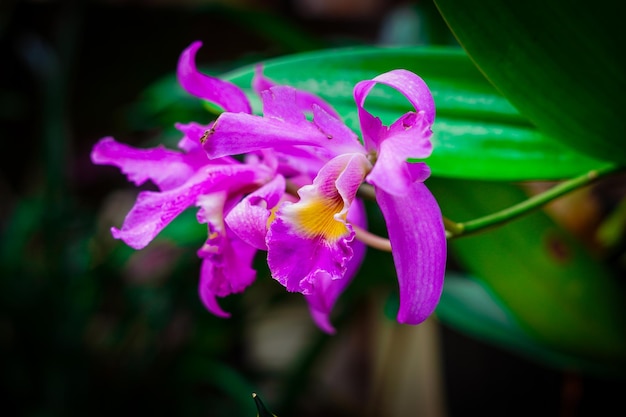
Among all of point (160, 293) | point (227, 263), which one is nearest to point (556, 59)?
point (227, 263)

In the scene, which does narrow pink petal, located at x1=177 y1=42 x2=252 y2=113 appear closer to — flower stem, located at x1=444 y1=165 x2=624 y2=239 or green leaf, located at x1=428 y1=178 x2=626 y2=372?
flower stem, located at x1=444 y1=165 x2=624 y2=239

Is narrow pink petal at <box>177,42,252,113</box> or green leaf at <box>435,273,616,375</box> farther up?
green leaf at <box>435,273,616,375</box>

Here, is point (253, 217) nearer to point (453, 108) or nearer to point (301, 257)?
point (301, 257)

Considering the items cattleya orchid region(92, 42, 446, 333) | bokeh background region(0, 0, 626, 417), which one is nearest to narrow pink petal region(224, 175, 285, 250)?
cattleya orchid region(92, 42, 446, 333)

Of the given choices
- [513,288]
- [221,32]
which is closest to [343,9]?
[221,32]

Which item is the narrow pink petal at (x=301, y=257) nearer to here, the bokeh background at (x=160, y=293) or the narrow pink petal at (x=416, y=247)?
the narrow pink petal at (x=416, y=247)
